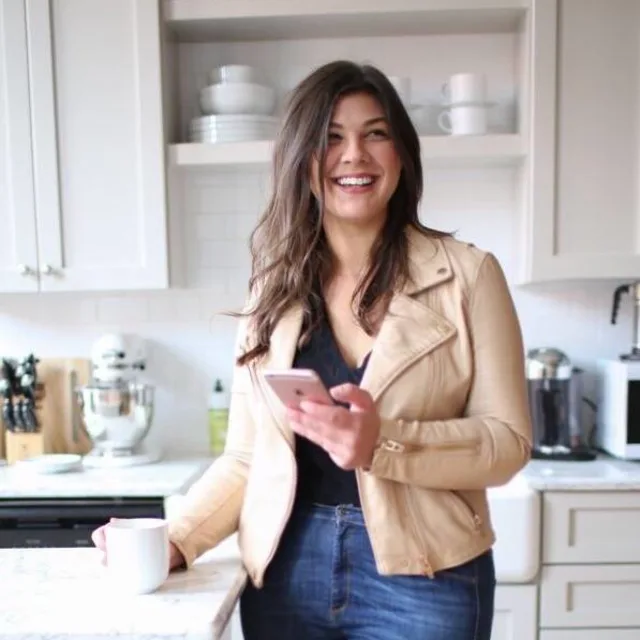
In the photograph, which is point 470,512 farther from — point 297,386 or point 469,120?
point 469,120

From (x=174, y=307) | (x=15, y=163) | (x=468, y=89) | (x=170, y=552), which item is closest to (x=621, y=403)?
(x=468, y=89)

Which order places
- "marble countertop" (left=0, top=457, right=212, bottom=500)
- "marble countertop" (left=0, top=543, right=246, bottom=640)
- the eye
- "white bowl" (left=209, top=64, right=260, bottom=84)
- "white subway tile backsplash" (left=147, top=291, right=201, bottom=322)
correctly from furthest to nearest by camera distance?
1. "white subway tile backsplash" (left=147, top=291, right=201, bottom=322)
2. "white bowl" (left=209, top=64, right=260, bottom=84)
3. "marble countertop" (left=0, top=457, right=212, bottom=500)
4. the eye
5. "marble countertop" (left=0, top=543, right=246, bottom=640)

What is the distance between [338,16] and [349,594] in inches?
68.9

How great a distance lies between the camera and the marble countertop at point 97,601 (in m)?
0.84

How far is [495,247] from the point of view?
99.6 inches

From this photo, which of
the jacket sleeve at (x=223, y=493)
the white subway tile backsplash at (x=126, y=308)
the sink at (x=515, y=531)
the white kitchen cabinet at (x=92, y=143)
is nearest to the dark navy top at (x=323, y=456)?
the jacket sleeve at (x=223, y=493)

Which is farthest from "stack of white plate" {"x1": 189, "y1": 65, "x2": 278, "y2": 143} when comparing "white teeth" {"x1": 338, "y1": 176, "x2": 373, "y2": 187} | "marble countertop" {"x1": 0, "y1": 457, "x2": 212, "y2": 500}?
"white teeth" {"x1": 338, "y1": 176, "x2": 373, "y2": 187}

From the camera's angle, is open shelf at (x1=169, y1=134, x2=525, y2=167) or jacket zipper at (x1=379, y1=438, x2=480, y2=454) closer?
jacket zipper at (x1=379, y1=438, x2=480, y2=454)

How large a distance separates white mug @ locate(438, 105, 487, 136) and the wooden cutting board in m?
Answer: 1.48

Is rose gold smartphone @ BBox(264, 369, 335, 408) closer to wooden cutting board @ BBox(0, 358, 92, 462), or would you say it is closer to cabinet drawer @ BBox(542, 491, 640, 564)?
cabinet drawer @ BBox(542, 491, 640, 564)

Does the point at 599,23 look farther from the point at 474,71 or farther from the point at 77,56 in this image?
the point at 77,56

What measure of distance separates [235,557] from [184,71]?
1.87 m

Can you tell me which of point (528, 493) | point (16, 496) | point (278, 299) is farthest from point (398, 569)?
point (16, 496)

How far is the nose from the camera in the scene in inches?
46.0
